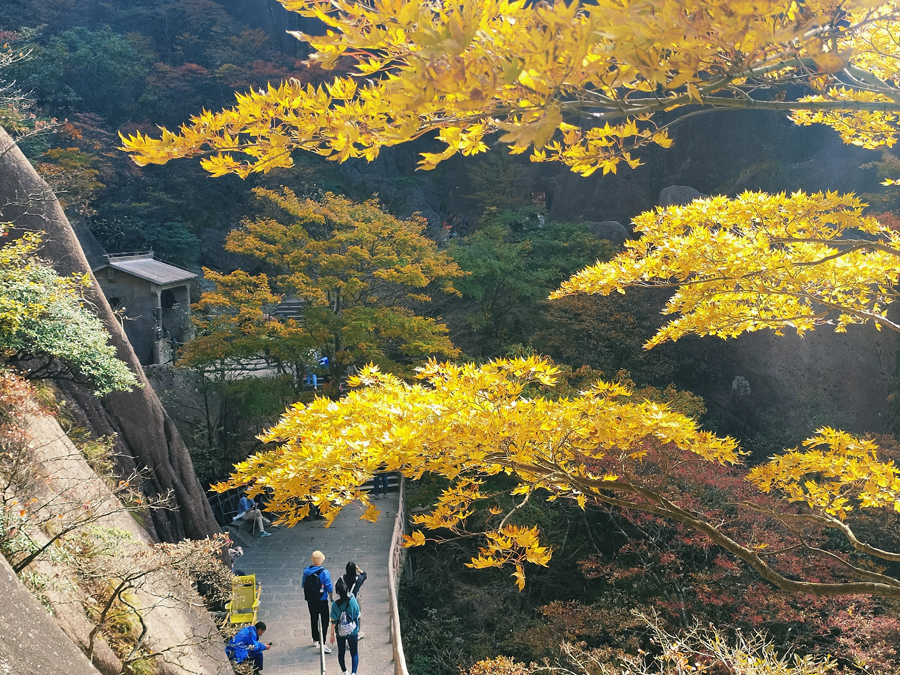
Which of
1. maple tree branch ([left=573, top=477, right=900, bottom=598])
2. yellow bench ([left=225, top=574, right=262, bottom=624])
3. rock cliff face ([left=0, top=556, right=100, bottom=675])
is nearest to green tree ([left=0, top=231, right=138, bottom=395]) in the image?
yellow bench ([left=225, top=574, right=262, bottom=624])

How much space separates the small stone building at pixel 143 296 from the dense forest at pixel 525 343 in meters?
1.67

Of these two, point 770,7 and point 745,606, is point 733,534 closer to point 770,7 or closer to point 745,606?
point 745,606

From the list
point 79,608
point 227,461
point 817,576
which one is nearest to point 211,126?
point 79,608

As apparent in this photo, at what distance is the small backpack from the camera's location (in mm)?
5895

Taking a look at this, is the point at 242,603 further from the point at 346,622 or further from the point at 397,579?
the point at 397,579

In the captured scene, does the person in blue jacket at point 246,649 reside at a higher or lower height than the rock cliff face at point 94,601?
lower

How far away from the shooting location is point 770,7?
1.68 m

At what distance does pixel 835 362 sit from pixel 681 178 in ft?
27.4

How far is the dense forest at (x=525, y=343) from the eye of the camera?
3.92 metres

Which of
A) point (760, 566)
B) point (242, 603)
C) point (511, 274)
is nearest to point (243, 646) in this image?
point (242, 603)

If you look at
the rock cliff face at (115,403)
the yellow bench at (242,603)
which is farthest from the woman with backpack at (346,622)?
the rock cliff face at (115,403)

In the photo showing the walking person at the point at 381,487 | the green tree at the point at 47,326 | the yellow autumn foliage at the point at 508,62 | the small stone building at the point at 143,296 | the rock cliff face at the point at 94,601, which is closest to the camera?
the yellow autumn foliage at the point at 508,62

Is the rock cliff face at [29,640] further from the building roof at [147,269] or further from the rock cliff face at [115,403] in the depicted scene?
the building roof at [147,269]

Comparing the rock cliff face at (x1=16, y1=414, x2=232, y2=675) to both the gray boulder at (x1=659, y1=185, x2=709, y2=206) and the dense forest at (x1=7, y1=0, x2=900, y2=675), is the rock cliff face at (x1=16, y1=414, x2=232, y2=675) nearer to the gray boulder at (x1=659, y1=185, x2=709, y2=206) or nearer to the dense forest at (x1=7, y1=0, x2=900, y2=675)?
the dense forest at (x1=7, y1=0, x2=900, y2=675)
